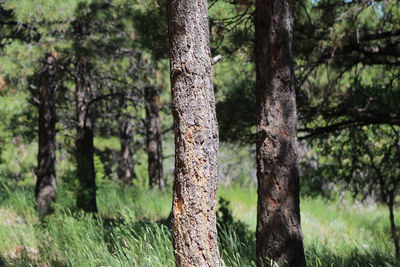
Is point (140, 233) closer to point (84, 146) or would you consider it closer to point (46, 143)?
point (84, 146)

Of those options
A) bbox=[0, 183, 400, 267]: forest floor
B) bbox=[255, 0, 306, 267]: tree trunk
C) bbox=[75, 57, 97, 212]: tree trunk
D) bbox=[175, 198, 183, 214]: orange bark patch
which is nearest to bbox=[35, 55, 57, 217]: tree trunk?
bbox=[0, 183, 400, 267]: forest floor

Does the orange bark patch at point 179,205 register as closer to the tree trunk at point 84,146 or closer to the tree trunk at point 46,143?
the tree trunk at point 84,146

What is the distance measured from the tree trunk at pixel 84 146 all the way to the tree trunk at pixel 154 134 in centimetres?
383

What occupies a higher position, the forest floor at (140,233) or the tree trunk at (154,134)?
the tree trunk at (154,134)

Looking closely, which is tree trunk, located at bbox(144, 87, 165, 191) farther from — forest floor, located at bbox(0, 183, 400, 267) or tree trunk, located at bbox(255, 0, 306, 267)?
tree trunk, located at bbox(255, 0, 306, 267)

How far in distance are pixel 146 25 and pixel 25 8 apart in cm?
219

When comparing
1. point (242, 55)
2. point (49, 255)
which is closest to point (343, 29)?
point (242, 55)

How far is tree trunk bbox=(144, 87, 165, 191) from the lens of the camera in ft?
41.7

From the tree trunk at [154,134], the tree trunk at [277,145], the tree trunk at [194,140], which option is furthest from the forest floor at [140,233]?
the tree trunk at [154,134]

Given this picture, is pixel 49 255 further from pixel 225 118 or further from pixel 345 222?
pixel 345 222

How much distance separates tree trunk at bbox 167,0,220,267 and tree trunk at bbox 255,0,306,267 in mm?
959

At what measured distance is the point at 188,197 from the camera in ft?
10.3

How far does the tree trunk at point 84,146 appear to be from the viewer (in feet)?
23.2

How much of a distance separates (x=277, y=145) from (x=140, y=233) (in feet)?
5.93
